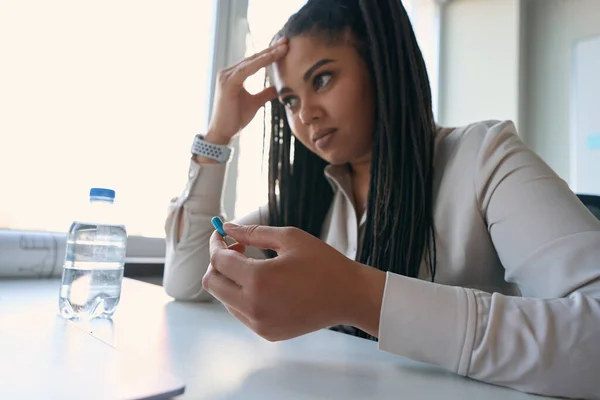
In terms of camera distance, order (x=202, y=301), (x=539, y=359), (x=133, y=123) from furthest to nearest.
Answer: (x=133, y=123), (x=202, y=301), (x=539, y=359)

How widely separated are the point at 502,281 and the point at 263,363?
1.66 ft

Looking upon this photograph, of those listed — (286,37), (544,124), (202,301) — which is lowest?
(202,301)

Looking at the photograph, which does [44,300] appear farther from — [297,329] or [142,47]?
[142,47]

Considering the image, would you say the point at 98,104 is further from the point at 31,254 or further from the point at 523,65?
the point at 523,65

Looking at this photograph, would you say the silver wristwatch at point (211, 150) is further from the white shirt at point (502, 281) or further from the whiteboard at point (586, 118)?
the whiteboard at point (586, 118)

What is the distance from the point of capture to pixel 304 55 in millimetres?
892

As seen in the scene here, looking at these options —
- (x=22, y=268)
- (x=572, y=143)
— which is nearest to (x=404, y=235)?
(x=22, y=268)

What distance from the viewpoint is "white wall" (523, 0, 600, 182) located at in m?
2.20

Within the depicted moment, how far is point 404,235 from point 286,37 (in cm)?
53

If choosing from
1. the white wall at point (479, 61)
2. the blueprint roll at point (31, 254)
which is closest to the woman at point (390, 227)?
the blueprint roll at point (31, 254)

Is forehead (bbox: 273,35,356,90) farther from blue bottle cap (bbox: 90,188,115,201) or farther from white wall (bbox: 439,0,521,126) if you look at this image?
white wall (bbox: 439,0,521,126)

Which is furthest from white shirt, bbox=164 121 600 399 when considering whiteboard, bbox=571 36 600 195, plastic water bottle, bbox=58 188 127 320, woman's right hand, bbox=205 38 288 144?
whiteboard, bbox=571 36 600 195

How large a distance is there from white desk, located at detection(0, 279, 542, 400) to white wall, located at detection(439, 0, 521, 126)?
2.17 m

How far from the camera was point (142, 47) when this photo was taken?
4.15 feet
